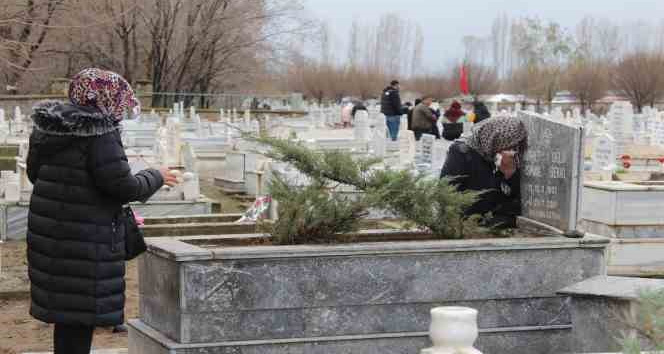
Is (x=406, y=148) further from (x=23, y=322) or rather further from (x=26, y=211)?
(x=23, y=322)

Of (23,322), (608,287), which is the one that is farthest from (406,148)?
(608,287)

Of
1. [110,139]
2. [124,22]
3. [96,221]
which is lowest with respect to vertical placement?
[96,221]

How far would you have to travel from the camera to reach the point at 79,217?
5.02 metres

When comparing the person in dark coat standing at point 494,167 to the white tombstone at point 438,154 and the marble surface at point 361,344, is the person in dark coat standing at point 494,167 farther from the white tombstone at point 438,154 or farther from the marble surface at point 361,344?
the white tombstone at point 438,154

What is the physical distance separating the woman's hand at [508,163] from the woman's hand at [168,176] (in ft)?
6.47

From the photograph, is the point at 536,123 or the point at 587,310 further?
the point at 536,123

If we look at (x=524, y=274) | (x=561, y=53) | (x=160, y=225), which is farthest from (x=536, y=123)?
(x=561, y=53)

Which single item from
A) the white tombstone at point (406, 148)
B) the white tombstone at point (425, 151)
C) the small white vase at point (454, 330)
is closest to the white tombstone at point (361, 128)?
the white tombstone at point (406, 148)

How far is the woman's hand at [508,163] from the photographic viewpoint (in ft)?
20.8

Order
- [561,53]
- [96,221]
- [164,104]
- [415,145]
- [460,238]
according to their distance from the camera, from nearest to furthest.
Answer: [96,221], [460,238], [415,145], [164,104], [561,53]

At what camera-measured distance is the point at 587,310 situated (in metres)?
5.42

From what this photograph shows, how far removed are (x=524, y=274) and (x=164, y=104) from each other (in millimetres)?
39015

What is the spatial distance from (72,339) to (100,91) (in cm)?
115

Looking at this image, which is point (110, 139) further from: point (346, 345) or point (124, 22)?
point (124, 22)
